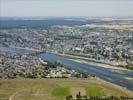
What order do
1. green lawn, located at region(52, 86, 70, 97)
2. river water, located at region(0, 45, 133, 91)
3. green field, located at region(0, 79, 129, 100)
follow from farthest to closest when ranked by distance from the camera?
river water, located at region(0, 45, 133, 91), green lawn, located at region(52, 86, 70, 97), green field, located at region(0, 79, 129, 100)

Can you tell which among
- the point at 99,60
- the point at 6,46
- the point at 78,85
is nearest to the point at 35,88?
the point at 78,85

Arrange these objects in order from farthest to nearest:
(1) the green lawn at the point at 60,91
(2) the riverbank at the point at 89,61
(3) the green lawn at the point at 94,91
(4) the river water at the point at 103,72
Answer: (2) the riverbank at the point at 89,61 < (4) the river water at the point at 103,72 < (1) the green lawn at the point at 60,91 < (3) the green lawn at the point at 94,91

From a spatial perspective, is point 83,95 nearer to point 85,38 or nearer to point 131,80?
point 131,80

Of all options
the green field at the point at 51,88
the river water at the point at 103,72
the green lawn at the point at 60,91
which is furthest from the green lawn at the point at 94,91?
the river water at the point at 103,72

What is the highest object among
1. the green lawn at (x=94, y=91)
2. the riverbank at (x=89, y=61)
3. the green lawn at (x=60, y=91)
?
the green lawn at (x=94, y=91)

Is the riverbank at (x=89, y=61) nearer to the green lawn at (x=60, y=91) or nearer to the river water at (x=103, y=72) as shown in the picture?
the river water at (x=103, y=72)

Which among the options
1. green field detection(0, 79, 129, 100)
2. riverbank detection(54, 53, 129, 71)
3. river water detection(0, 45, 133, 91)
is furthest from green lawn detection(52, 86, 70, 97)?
riverbank detection(54, 53, 129, 71)

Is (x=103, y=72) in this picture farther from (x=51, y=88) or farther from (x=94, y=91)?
(x=51, y=88)

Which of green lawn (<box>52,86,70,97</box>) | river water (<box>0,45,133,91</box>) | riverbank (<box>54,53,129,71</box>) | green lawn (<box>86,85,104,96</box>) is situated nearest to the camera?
green lawn (<box>86,85,104,96</box>)

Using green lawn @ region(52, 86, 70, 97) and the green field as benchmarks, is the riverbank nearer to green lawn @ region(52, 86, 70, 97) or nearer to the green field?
the green field

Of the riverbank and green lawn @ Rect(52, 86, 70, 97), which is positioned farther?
the riverbank
